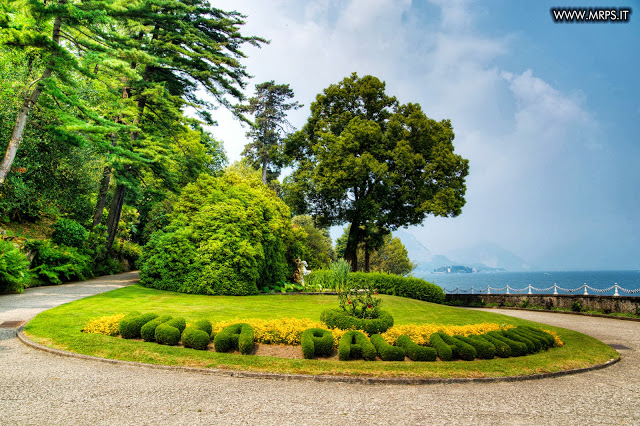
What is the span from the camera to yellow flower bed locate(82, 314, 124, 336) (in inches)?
303

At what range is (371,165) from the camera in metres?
22.6

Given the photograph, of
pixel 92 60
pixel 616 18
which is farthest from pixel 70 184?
pixel 616 18

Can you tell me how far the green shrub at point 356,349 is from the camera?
6.59 metres

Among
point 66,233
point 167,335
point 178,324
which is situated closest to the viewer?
point 167,335

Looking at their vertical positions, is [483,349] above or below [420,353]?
above

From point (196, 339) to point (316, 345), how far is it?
2269 mm

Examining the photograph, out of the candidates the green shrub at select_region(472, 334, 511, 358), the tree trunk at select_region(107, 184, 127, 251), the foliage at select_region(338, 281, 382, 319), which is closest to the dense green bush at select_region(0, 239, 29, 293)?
the tree trunk at select_region(107, 184, 127, 251)

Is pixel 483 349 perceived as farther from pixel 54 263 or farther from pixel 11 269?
pixel 54 263

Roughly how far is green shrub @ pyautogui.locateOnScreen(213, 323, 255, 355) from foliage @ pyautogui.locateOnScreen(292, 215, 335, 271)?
14025 millimetres

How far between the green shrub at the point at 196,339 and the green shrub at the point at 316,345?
1.85m

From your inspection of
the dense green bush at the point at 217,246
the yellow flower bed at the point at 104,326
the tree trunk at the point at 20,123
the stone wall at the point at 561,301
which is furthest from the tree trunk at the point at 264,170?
the yellow flower bed at the point at 104,326

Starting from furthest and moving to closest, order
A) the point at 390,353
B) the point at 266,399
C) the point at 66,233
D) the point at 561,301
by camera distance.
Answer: the point at 561,301
the point at 66,233
the point at 390,353
the point at 266,399

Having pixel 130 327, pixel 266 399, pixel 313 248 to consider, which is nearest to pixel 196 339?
pixel 130 327

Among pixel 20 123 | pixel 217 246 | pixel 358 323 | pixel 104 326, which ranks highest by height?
pixel 20 123
